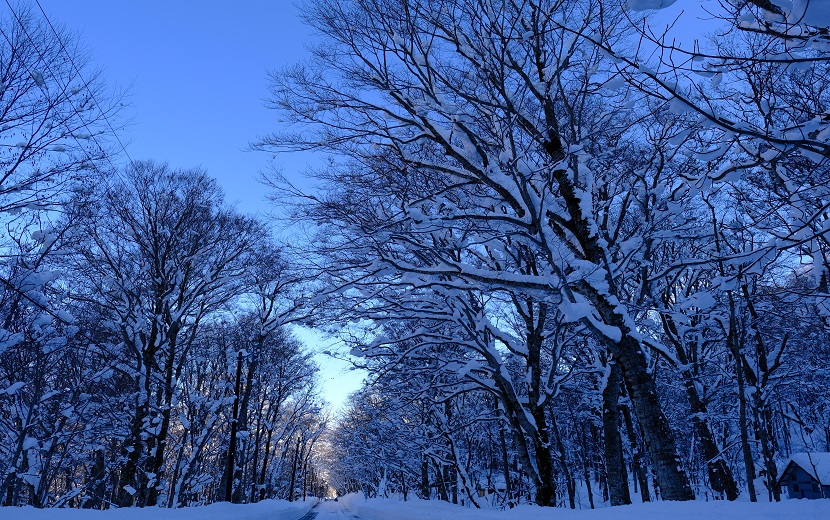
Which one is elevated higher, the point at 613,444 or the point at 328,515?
the point at 613,444

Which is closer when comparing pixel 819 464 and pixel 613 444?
pixel 613 444

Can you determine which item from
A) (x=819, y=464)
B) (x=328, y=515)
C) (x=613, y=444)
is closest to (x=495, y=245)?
(x=613, y=444)

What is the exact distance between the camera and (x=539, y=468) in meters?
9.32

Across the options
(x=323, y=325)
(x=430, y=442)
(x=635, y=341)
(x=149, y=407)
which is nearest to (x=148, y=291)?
(x=149, y=407)

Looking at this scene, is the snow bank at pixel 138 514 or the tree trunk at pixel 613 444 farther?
the tree trunk at pixel 613 444

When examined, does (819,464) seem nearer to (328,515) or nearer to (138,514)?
(138,514)

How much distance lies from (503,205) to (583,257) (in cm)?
157

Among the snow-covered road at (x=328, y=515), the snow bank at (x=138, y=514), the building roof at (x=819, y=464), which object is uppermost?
the snow bank at (x=138, y=514)

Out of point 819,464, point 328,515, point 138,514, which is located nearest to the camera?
point 138,514

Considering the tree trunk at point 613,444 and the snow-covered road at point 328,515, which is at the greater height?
the tree trunk at point 613,444

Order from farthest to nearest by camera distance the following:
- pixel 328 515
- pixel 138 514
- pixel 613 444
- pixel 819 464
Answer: pixel 328 515 < pixel 819 464 < pixel 613 444 < pixel 138 514

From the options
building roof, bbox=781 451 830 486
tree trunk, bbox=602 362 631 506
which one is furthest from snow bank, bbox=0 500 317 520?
building roof, bbox=781 451 830 486

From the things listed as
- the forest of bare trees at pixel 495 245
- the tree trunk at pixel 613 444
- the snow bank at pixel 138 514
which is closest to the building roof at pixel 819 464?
the forest of bare trees at pixel 495 245

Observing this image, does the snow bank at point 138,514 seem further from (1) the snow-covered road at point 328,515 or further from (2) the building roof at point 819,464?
(2) the building roof at point 819,464
